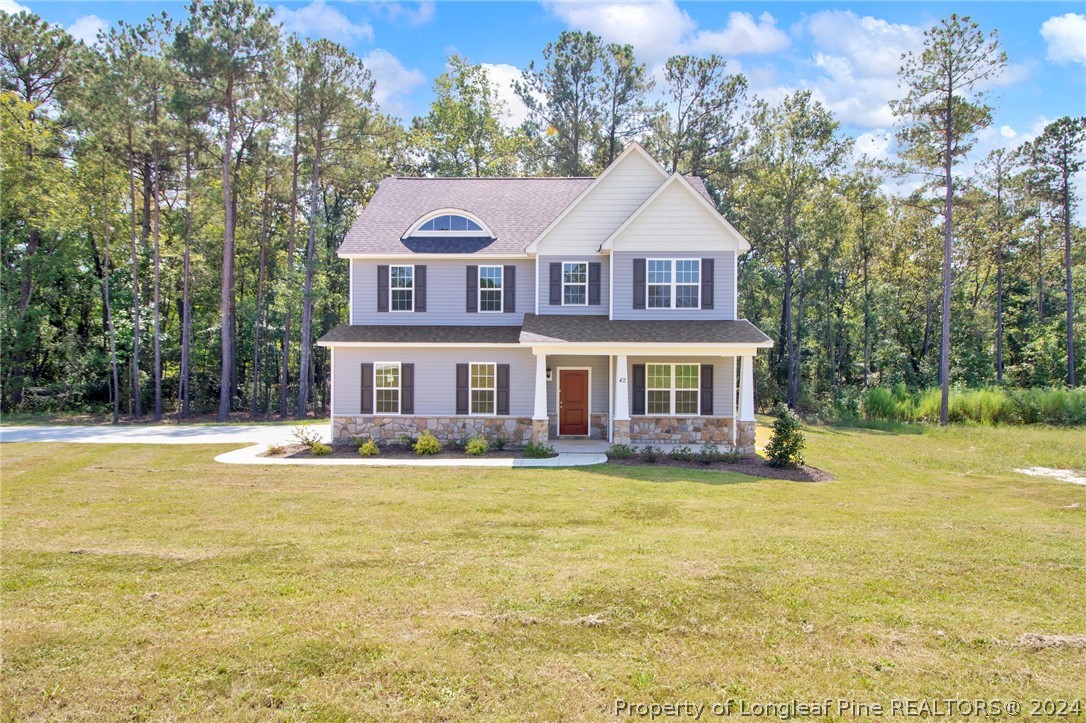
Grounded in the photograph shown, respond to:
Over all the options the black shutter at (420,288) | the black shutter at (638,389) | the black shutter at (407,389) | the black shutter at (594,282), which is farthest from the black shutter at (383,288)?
the black shutter at (638,389)

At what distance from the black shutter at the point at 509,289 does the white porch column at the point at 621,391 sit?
4096mm

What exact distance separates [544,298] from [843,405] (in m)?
15.7

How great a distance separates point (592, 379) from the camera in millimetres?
17938

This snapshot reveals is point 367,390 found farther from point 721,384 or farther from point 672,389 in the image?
point 721,384

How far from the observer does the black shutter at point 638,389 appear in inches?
667

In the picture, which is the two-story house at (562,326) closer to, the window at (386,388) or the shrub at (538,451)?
the window at (386,388)

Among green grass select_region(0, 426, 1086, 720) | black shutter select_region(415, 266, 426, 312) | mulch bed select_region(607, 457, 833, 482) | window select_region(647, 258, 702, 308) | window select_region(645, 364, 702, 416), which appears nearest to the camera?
green grass select_region(0, 426, 1086, 720)

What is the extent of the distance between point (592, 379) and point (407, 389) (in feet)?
17.1

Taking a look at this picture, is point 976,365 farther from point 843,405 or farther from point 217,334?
point 217,334

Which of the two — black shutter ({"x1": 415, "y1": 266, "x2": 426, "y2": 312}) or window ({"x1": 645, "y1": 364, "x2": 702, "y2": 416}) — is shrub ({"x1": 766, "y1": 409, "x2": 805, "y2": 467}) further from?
black shutter ({"x1": 415, "y1": 266, "x2": 426, "y2": 312})

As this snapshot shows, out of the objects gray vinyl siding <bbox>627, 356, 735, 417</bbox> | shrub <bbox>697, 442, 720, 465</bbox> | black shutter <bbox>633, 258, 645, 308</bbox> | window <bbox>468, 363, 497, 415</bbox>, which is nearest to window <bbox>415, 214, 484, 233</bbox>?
window <bbox>468, 363, 497, 415</bbox>

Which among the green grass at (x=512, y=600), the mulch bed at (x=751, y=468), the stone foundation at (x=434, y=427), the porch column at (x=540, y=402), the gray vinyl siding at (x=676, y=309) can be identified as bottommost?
the mulch bed at (x=751, y=468)

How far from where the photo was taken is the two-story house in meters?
16.4

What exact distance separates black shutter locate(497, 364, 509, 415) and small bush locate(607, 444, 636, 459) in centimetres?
354
